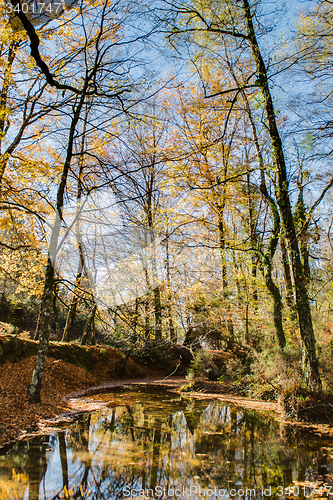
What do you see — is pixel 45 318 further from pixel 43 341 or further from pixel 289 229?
pixel 289 229

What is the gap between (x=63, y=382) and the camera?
8352mm

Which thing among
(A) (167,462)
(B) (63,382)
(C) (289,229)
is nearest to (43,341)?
(B) (63,382)

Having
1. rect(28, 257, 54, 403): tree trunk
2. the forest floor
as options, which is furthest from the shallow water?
rect(28, 257, 54, 403): tree trunk

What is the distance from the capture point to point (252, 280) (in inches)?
349

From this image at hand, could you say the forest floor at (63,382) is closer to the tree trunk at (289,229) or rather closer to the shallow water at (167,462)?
the shallow water at (167,462)

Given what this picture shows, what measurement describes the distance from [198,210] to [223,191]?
2708mm

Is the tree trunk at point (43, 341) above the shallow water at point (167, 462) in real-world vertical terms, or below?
above

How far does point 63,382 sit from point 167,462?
608cm

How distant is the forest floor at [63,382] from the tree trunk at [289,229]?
1.10 meters

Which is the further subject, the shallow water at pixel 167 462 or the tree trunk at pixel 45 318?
the tree trunk at pixel 45 318

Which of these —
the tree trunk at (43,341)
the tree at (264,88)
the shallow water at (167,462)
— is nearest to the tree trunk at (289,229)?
the tree at (264,88)

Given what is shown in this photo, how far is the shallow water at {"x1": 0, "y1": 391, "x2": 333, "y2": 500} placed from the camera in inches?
107

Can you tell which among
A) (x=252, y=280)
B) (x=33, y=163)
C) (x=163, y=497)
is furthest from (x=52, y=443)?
(x=252, y=280)

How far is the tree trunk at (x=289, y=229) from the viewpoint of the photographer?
5.26 meters
